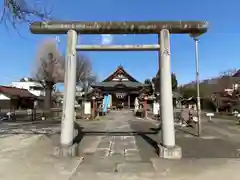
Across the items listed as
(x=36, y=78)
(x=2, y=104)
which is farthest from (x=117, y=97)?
(x=2, y=104)

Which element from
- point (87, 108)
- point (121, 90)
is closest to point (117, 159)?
point (87, 108)

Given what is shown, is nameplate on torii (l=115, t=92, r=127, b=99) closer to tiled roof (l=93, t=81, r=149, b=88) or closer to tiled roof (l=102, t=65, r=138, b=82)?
tiled roof (l=93, t=81, r=149, b=88)

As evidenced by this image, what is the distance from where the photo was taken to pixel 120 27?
962 cm

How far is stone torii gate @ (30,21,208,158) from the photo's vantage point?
923 cm

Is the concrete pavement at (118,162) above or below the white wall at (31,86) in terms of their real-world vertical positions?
below

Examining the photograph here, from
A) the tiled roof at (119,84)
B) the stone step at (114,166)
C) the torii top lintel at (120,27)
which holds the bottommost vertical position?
the stone step at (114,166)

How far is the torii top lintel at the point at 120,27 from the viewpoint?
9.52 m

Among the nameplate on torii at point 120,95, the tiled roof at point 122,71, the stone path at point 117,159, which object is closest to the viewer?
the stone path at point 117,159

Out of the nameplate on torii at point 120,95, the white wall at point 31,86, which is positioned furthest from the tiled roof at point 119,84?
the white wall at point 31,86

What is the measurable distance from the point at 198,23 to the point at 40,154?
677 centimetres

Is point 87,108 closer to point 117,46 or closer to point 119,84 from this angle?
point 117,46

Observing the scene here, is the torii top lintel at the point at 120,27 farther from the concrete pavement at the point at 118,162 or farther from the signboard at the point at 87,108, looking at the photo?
the signboard at the point at 87,108

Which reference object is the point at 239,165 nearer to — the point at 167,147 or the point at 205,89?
the point at 167,147

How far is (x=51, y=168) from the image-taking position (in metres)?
7.40
